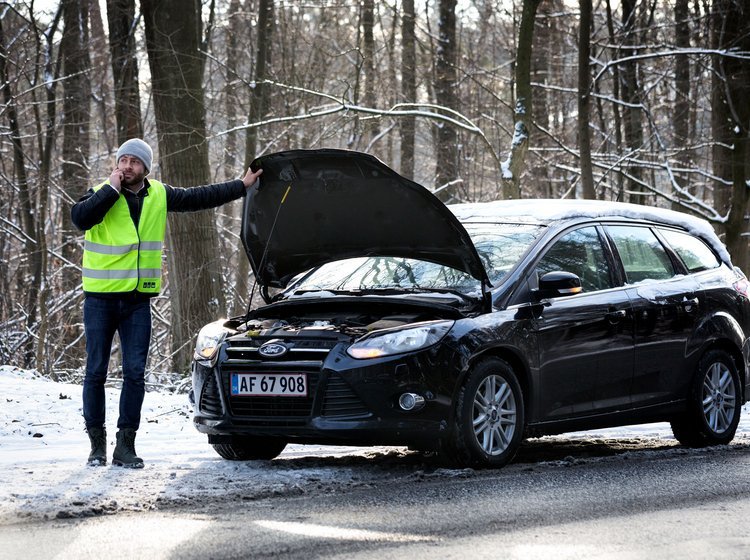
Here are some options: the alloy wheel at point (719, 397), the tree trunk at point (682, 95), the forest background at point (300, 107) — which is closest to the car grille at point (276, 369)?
the alloy wheel at point (719, 397)

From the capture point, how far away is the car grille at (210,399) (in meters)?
7.20

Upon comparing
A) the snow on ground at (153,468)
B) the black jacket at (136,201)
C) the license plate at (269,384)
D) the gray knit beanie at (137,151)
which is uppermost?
the gray knit beanie at (137,151)

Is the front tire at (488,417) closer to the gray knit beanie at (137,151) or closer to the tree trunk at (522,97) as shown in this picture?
the gray knit beanie at (137,151)

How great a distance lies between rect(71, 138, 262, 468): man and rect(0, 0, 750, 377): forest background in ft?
22.1

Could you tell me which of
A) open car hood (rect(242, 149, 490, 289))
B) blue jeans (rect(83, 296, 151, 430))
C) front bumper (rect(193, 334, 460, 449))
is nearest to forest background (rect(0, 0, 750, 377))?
open car hood (rect(242, 149, 490, 289))

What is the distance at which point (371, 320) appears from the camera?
7.07 metres

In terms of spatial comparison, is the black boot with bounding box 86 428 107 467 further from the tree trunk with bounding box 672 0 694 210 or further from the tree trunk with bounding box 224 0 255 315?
the tree trunk with bounding box 672 0 694 210

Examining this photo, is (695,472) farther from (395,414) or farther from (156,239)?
(156,239)

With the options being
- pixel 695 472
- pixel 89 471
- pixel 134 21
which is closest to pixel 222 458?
pixel 89 471

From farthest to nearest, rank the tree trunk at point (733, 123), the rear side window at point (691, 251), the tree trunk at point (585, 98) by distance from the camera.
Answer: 1. the tree trunk at point (733, 123)
2. the tree trunk at point (585, 98)
3. the rear side window at point (691, 251)

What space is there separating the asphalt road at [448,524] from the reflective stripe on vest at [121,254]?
177cm

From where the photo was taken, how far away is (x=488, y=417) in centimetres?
698

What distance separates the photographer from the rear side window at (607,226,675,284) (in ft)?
27.4

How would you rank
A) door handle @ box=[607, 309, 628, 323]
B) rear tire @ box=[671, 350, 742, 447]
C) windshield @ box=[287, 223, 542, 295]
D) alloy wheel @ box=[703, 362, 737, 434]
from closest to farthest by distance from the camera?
windshield @ box=[287, 223, 542, 295] → door handle @ box=[607, 309, 628, 323] → rear tire @ box=[671, 350, 742, 447] → alloy wheel @ box=[703, 362, 737, 434]
